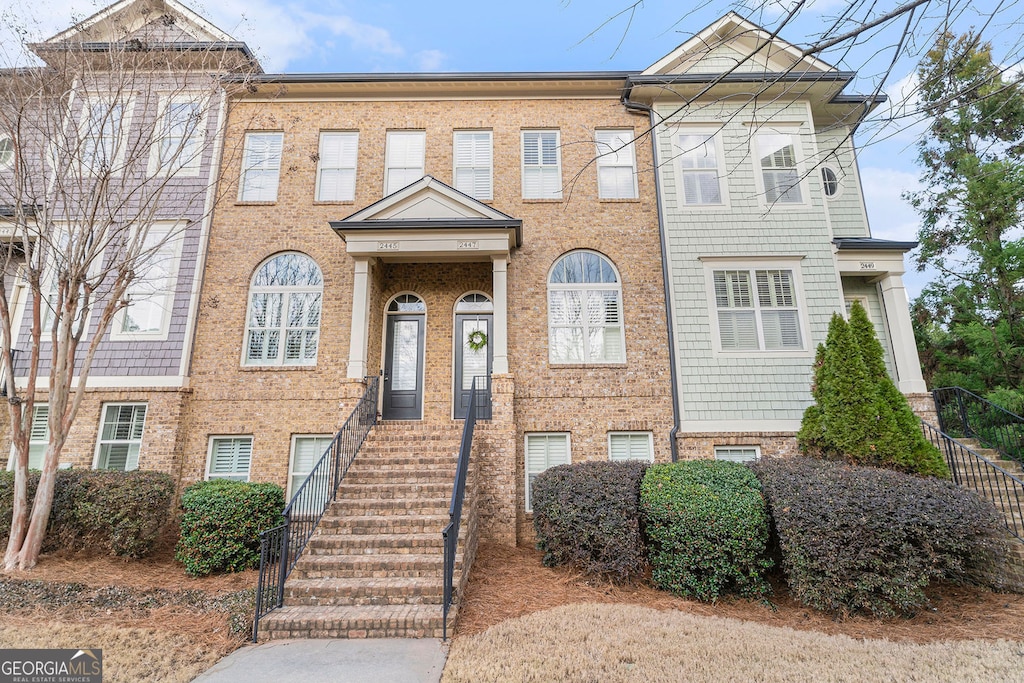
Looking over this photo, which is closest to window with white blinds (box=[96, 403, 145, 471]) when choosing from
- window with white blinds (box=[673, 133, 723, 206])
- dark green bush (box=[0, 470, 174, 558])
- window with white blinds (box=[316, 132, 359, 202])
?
dark green bush (box=[0, 470, 174, 558])

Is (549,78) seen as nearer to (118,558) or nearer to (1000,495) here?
(1000,495)

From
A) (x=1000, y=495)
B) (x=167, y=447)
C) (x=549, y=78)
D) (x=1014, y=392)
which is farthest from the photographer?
(x=549, y=78)

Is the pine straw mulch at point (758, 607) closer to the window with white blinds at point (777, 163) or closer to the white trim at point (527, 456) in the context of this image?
the white trim at point (527, 456)

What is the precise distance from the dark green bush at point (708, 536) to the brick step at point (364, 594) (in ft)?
9.74

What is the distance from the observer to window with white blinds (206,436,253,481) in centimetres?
964

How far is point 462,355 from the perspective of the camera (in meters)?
10.6

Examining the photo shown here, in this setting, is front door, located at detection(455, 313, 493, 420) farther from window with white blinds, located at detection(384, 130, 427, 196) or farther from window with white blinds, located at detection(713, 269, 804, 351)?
window with white blinds, located at detection(713, 269, 804, 351)

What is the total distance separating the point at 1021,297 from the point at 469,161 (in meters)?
13.3

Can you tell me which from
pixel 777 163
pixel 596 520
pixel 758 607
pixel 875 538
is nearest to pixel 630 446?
pixel 596 520

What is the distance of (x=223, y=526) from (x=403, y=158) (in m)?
8.07

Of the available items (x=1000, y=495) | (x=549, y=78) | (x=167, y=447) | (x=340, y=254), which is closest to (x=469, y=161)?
(x=549, y=78)

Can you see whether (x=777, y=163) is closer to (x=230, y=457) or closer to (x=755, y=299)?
(x=755, y=299)

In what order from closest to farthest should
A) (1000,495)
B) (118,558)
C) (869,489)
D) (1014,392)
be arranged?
(869,489) → (1000,495) → (118,558) → (1014,392)

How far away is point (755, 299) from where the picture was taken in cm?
1016
